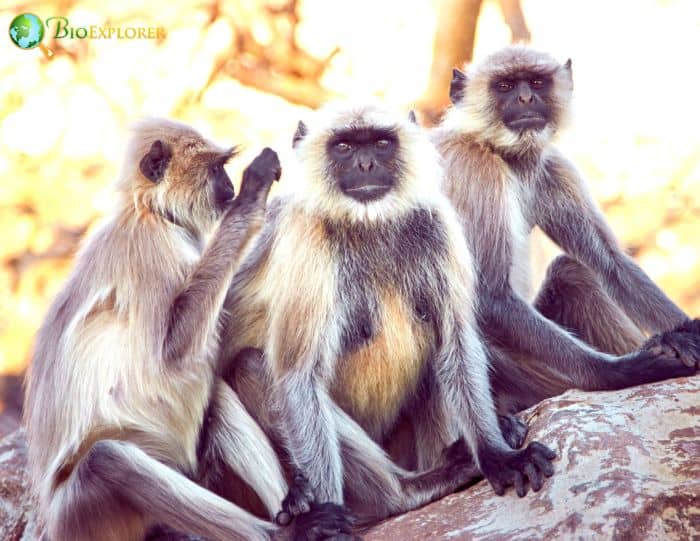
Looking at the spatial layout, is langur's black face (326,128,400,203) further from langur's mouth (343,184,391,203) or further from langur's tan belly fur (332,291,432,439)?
langur's tan belly fur (332,291,432,439)

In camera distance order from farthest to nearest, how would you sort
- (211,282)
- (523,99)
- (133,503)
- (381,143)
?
(523,99)
(381,143)
(211,282)
(133,503)

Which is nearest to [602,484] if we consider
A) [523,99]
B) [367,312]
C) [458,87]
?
[367,312]

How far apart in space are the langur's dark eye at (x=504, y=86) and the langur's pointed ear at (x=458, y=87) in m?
0.19

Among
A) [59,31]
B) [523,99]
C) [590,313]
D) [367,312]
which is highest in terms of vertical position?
[59,31]

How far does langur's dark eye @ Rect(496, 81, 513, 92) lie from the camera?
5.14 meters

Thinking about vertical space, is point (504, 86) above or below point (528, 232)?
above

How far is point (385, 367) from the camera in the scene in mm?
4402

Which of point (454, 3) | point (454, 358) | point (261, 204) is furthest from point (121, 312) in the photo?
point (454, 3)

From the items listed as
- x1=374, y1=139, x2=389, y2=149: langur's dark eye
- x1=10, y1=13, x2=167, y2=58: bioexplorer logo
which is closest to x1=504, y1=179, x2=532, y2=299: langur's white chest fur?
x1=374, y1=139, x2=389, y2=149: langur's dark eye

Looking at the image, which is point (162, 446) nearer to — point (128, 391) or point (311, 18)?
point (128, 391)

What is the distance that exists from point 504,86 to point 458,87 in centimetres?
27

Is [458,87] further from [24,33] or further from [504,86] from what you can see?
[24,33]

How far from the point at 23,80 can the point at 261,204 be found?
4853 millimetres

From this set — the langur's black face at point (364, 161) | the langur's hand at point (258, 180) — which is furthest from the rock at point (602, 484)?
the langur's hand at point (258, 180)
